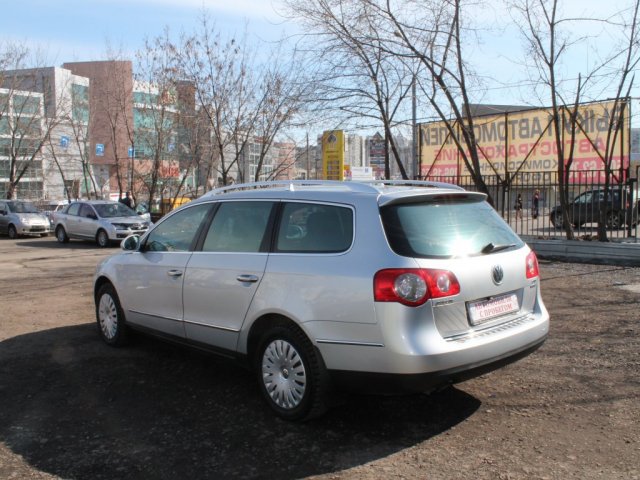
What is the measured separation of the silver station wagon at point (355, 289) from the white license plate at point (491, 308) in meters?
0.01

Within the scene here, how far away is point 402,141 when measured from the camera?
61.0 ft

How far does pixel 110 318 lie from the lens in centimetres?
625

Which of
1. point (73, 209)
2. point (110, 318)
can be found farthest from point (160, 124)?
point (110, 318)

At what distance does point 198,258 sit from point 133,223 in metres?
15.3

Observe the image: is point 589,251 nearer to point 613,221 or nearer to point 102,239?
point 613,221

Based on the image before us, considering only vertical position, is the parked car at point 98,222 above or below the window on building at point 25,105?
below

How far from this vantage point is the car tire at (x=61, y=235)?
2114cm

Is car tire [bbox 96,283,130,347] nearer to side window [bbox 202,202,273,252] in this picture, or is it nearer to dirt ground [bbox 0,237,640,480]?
dirt ground [bbox 0,237,640,480]

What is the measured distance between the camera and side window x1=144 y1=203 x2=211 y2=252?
206 inches

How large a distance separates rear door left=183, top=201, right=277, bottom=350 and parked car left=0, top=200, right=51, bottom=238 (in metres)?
21.9

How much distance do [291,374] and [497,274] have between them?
160cm

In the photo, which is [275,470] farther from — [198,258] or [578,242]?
[578,242]

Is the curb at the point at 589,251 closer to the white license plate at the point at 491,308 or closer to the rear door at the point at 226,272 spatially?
the white license plate at the point at 491,308

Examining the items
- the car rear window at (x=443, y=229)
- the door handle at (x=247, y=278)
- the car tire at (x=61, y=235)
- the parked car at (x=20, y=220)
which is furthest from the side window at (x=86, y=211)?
the car rear window at (x=443, y=229)
